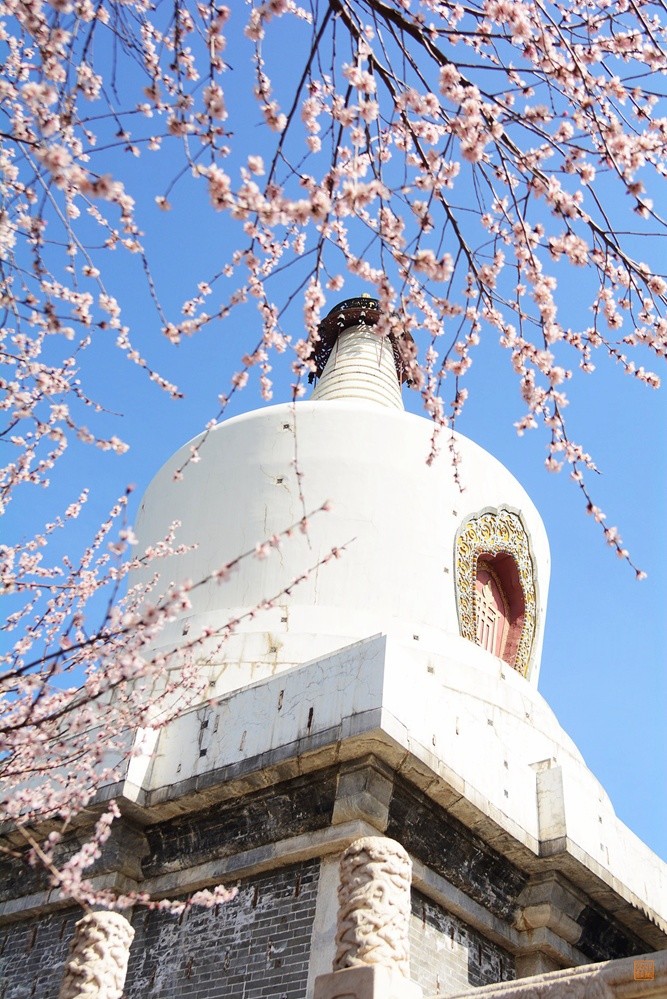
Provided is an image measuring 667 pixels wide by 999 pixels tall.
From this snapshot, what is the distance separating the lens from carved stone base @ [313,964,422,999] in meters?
5.22

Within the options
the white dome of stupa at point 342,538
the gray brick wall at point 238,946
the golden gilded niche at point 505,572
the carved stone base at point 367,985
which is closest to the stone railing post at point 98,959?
the gray brick wall at point 238,946

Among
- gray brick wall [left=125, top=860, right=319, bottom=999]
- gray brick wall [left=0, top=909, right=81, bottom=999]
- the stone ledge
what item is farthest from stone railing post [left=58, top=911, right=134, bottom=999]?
the stone ledge

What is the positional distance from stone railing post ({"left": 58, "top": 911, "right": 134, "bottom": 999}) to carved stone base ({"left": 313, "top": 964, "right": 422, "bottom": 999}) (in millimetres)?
1985

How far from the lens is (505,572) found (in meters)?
12.2

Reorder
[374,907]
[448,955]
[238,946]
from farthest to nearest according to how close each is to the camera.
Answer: [448,955] → [238,946] → [374,907]

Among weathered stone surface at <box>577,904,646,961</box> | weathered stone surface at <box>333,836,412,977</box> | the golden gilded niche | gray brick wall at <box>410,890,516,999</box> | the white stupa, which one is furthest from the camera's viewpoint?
the golden gilded niche

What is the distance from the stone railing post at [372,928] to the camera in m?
5.31

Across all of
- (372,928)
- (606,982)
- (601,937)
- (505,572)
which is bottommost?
(606,982)

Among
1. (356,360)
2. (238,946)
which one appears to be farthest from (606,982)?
(356,360)

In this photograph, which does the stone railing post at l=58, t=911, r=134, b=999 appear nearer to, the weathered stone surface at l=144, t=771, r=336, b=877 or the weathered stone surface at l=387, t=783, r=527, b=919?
the weathered stone surface at l=144, t=771, r=336, b=877

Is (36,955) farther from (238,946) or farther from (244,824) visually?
(244,824)

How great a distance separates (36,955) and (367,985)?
4.62 meters

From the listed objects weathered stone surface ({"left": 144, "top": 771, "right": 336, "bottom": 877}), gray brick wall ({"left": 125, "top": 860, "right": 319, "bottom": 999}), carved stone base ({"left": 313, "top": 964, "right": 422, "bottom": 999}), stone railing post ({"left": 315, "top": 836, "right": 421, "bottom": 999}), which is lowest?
carved stone base ({"left": 313, "top": 964, "right": 422, "bottom": 999})

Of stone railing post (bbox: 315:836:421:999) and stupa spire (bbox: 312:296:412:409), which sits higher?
stupa spire (bbox: 312:296:412:409)
